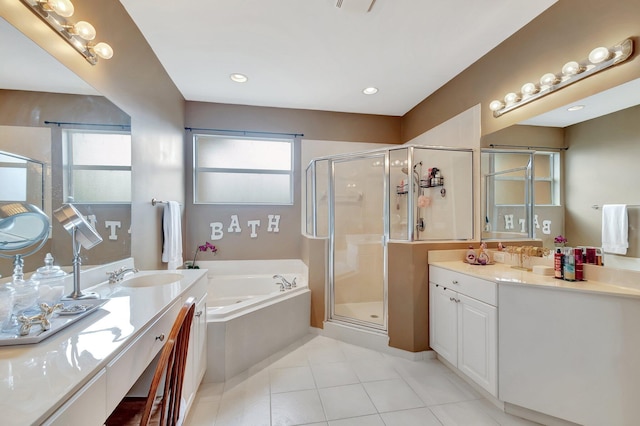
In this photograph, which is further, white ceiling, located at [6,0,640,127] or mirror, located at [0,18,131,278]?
white ceiling, located at [6,0,640,127]

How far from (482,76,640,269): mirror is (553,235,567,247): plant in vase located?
0.04 meters

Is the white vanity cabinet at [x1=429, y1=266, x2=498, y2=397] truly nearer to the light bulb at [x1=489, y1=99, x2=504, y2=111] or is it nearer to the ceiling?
the light bulb at [x1=489, y1=99, x2=504, y2=111]

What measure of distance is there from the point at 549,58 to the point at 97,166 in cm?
314

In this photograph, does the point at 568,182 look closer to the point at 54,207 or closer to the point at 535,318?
the point at 535,318

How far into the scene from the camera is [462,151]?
2.58m

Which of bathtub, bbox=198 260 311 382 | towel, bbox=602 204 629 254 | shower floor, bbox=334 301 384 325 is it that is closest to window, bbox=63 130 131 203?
bathtub, bbox=198 260 311 382

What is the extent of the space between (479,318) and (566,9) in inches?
85.2

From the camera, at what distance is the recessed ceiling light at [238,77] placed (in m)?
2.72

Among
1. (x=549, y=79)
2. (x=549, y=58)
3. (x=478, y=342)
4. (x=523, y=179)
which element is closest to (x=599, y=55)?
(x=549, y=79)

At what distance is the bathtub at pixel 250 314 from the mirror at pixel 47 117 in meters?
0.98

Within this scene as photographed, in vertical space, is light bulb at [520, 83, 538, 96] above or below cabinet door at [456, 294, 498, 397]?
above

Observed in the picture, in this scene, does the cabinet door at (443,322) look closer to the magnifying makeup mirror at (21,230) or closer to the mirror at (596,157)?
the mirror at (596,157)

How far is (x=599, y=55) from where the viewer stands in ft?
4.99

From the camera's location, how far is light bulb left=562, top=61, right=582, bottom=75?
5.44 feet
